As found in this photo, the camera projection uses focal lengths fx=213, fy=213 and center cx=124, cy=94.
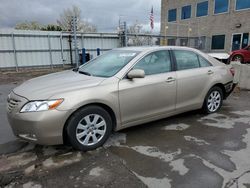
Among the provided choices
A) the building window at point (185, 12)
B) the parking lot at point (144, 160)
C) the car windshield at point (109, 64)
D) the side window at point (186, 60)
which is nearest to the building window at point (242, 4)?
the building window at point (185, 12)

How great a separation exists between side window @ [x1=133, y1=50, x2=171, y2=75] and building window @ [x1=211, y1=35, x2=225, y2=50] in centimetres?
1848

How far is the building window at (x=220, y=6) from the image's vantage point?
762 inches

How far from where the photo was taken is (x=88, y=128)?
10.3ft

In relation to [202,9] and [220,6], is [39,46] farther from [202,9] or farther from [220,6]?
[220,6]

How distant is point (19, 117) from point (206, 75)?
3579 mm

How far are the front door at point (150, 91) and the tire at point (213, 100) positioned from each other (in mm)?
1082

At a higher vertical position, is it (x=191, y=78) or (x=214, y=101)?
(x=191, y=78)

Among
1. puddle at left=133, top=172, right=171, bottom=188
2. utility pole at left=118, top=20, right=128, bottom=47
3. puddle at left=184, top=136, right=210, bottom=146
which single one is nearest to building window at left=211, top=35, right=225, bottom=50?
utility pole at left=118, top=20, right=128, bottom=47

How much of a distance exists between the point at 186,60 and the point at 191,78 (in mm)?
384

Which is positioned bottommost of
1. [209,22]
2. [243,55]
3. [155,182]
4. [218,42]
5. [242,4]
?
[155,182]

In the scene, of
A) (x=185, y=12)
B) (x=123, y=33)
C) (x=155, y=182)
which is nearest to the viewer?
(x=155, y=182)

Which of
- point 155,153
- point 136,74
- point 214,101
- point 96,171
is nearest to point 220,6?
point 214,101

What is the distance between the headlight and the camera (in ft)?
9.11

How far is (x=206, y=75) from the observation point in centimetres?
446
